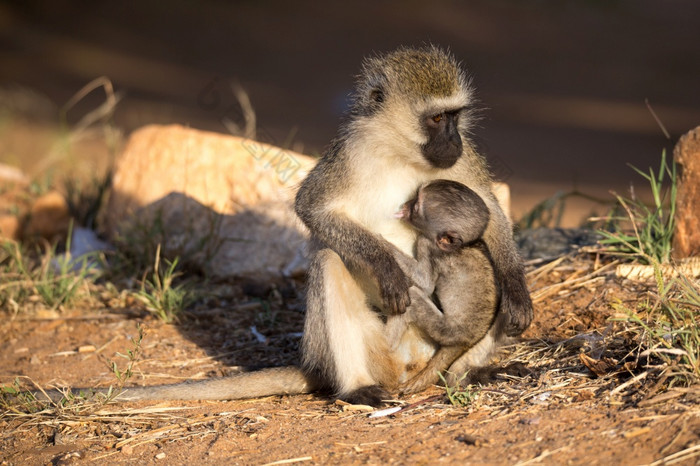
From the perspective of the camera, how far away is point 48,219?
6816 millimetres

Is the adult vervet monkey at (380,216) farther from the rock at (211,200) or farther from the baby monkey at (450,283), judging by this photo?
the rock at (211,200)

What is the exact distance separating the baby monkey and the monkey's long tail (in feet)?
1.90

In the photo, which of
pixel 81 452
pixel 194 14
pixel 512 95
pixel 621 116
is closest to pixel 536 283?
pixel 81 452

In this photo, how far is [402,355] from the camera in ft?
13.3

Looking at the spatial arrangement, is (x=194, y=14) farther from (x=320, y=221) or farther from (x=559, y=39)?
(x=320, y=221)

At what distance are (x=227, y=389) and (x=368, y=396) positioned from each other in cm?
76

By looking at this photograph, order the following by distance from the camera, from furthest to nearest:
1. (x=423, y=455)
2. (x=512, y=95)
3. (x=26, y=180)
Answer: (x=512, y=95) < (x=26, y=180) < (x=423, y=455)

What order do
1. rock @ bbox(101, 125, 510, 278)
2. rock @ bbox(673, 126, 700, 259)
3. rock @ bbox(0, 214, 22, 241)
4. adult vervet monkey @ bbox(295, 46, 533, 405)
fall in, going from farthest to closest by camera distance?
1. rock @ bbox(0, 214, 22, 241)
2. rock @ bbox(101, 125, 510, 278)
3. rock @ bbox(673, 126, 700, 259)
4. adult vervet monkey @ bbox(295, 46, 533, 405)

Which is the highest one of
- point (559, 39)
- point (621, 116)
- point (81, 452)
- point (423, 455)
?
point (559, 39)

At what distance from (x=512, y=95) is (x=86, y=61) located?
9358mm

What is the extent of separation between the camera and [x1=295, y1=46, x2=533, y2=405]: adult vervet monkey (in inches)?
153

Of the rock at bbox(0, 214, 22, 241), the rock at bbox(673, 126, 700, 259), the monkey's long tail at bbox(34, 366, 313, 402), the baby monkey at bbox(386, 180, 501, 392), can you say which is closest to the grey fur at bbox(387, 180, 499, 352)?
the baby monkey at bbox(386, 180, 501, 392)

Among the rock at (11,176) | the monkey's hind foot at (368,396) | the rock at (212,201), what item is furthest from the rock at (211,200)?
the monkey's hind foot at (368,396)

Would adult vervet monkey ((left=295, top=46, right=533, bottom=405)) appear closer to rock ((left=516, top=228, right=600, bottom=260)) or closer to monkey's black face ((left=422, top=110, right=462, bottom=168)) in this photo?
monkey's black face ((left=422, top=110, right=462, bottom=168))
